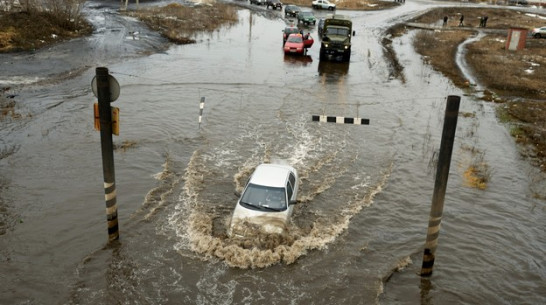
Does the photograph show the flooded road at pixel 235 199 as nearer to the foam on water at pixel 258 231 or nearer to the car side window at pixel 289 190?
the foam on water at pixel 258 231

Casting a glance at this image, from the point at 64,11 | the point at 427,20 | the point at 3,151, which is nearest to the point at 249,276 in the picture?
the point at 3,151

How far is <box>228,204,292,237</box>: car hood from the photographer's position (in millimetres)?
11578

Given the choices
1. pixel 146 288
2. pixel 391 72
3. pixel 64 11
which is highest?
pixel 64 11

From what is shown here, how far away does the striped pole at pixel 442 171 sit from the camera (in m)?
9.43

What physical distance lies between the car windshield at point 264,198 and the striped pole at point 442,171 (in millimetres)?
3589

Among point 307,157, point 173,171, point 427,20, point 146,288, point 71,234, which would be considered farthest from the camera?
point 427,20

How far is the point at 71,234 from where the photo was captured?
39.9 feet

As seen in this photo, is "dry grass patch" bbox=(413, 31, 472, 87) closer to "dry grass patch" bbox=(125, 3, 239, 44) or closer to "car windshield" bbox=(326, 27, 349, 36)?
"car windshield" bbox=(326, 27, 349, 36)

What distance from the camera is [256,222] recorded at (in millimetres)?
11664

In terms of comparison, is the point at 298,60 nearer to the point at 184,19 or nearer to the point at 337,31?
the point at 337,31

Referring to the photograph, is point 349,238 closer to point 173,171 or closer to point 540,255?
point 540,255

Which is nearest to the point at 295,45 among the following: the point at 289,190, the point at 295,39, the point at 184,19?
the point at 295,39

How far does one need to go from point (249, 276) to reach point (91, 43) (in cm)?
2944

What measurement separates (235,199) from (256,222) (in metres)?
2.84
